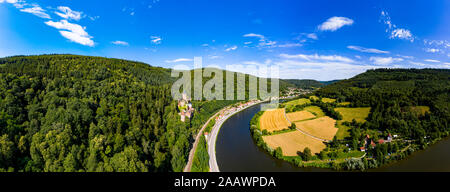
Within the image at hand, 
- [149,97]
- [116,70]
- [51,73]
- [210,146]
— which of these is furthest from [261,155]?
[116,70]

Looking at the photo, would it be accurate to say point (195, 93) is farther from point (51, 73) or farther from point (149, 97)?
point (51, 73)

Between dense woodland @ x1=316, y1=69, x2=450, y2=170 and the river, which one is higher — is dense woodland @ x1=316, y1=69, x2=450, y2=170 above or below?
above

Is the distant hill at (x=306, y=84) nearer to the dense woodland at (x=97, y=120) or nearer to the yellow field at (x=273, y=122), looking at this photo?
the dense woodland at (x=97, y=120)

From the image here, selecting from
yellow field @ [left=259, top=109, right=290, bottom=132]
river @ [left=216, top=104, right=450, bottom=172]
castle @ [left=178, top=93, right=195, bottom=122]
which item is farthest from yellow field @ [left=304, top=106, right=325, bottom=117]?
castle @ [left=178, top=93, right=195, bottom=122]

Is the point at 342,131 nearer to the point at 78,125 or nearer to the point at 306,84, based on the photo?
the point at 78,125

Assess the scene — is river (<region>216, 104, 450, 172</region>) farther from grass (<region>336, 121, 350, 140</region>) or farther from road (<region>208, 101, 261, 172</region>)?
grass (<region>336, 121, 350, 140</region>)

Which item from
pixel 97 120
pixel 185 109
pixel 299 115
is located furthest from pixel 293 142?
pixel 97 120
